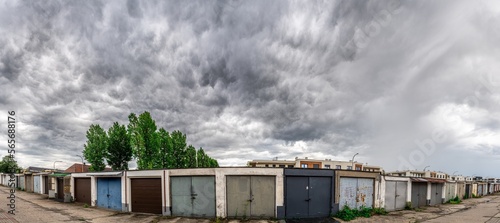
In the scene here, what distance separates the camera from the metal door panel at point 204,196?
16062 mm

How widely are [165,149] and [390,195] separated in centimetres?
3410

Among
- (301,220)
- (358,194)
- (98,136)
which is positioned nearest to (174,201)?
(301,220)

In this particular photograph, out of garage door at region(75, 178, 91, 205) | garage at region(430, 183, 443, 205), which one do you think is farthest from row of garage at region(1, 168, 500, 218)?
garage at region(430, 183, 443, 205)

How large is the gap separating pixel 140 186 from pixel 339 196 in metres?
14.5

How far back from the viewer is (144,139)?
127ft

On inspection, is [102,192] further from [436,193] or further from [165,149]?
[436,193]

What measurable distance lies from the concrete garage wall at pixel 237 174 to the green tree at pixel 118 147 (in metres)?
33.4

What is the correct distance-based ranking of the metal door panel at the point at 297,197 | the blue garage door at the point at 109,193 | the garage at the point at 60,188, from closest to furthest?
the metal door panel at the point at 297,197
the blue garage door at the point at 109,193
the garage at the point at 60,188

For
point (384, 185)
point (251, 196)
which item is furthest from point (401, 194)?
point (251, 196)

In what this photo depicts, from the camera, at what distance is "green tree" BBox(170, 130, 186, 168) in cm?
4594

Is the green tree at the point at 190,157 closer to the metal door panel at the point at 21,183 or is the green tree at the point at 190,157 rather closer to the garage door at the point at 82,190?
the garage door at the point at 82,190

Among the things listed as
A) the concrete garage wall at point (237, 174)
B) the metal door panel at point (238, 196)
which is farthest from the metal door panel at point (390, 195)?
the metal door panel at point (238, 196)

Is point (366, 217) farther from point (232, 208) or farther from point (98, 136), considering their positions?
point (98, 136)

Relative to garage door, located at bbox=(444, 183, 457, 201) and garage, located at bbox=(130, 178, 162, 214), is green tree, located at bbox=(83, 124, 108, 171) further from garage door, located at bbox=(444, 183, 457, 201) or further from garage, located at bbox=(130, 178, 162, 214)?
garage door, located at bbox=(444, 183, 457, 201)
